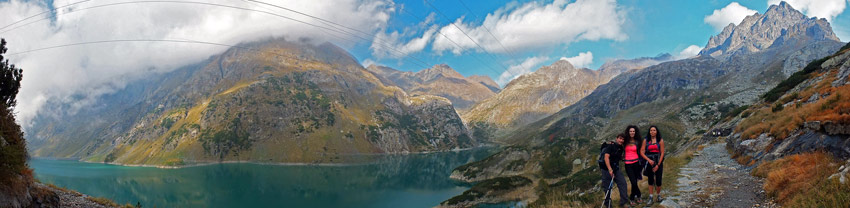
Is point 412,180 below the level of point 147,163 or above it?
below

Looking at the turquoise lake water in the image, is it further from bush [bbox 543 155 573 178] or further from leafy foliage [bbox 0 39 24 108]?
leafy foliage [bbox 0 39 24 108]

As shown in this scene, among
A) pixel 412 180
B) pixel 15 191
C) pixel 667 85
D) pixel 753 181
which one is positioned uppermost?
pixel 667 85

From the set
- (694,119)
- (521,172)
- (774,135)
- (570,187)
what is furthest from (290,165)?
(774,135)

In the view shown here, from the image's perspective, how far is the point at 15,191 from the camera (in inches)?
593

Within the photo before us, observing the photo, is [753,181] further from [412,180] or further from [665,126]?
[412,180]

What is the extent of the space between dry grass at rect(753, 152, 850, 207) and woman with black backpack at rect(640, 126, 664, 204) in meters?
2.60

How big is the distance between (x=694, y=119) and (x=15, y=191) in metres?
127

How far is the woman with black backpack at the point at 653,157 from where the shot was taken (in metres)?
10.6

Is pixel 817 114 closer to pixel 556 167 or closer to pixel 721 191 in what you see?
pixel 721 191

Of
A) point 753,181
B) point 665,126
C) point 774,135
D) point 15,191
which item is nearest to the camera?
point 753,181

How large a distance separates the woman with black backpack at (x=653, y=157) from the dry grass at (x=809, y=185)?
260 cm

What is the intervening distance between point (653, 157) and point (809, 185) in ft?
11.0

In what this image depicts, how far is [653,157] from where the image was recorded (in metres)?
10.9

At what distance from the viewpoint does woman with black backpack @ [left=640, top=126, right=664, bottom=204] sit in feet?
34.6
